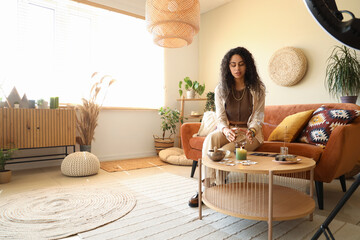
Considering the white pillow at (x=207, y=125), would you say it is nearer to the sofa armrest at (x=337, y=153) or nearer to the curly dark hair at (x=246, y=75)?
the curly dark hair at (x=246, y=75)

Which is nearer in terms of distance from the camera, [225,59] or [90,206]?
[90,206]

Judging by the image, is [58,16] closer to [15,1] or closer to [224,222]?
[15,1]

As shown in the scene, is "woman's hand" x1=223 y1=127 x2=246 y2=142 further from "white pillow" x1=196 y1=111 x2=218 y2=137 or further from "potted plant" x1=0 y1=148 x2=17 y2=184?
"potted plant" x1=0 y1=148 x2=17 y2=184

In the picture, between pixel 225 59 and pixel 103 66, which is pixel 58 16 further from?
pixel 225 59

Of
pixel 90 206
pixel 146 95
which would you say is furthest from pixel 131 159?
pixel 90 206

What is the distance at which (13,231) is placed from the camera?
137cm

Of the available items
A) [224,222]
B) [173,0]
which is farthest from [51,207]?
[173,0]

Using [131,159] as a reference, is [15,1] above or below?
above

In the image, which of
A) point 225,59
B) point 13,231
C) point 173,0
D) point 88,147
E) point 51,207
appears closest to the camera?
point 13,231

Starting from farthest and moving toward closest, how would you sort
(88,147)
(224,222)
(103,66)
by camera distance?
(103,66), (88,147), (224,222)

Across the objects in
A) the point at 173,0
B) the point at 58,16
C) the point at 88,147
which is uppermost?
the point at 58,16

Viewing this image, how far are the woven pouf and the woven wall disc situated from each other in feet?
8.93

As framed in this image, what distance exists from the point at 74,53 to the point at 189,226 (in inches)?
120

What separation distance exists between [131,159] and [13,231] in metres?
2.50
